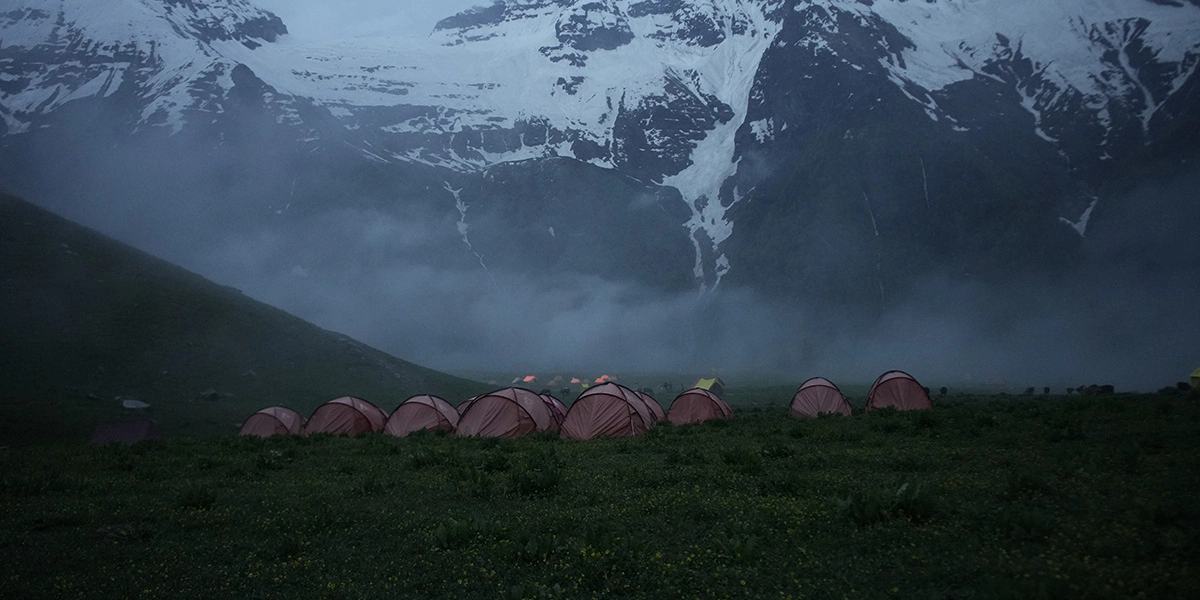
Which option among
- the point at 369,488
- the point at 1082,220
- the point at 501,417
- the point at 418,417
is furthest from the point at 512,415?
the point at 1082,220

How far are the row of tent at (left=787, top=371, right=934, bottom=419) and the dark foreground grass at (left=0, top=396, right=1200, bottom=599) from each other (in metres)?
16.6

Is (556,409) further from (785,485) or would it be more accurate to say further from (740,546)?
(740,546)

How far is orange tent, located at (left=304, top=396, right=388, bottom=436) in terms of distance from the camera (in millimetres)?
34844

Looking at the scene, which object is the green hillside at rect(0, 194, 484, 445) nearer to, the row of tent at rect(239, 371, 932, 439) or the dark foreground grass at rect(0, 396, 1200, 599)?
the row of tent at rect(239, 371, 932, 439)

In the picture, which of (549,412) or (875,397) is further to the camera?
(875,397)

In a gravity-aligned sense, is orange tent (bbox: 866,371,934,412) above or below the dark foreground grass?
above

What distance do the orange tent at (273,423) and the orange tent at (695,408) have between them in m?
21.6

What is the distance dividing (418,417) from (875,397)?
25.4 metres

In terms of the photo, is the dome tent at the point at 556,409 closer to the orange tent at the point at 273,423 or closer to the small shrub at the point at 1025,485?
the orange tent at the point at 273,423

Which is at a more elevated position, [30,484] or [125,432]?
[30,484]

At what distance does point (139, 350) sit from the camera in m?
57.2

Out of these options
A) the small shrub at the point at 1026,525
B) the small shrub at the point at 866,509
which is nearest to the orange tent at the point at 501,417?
the small shrub at the point at 866,509

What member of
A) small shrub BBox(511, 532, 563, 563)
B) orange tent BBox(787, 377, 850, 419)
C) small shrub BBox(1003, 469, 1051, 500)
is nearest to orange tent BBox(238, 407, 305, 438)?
orange tent BBox(787, 377, 850, 419)

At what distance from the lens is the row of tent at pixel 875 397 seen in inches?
1347
